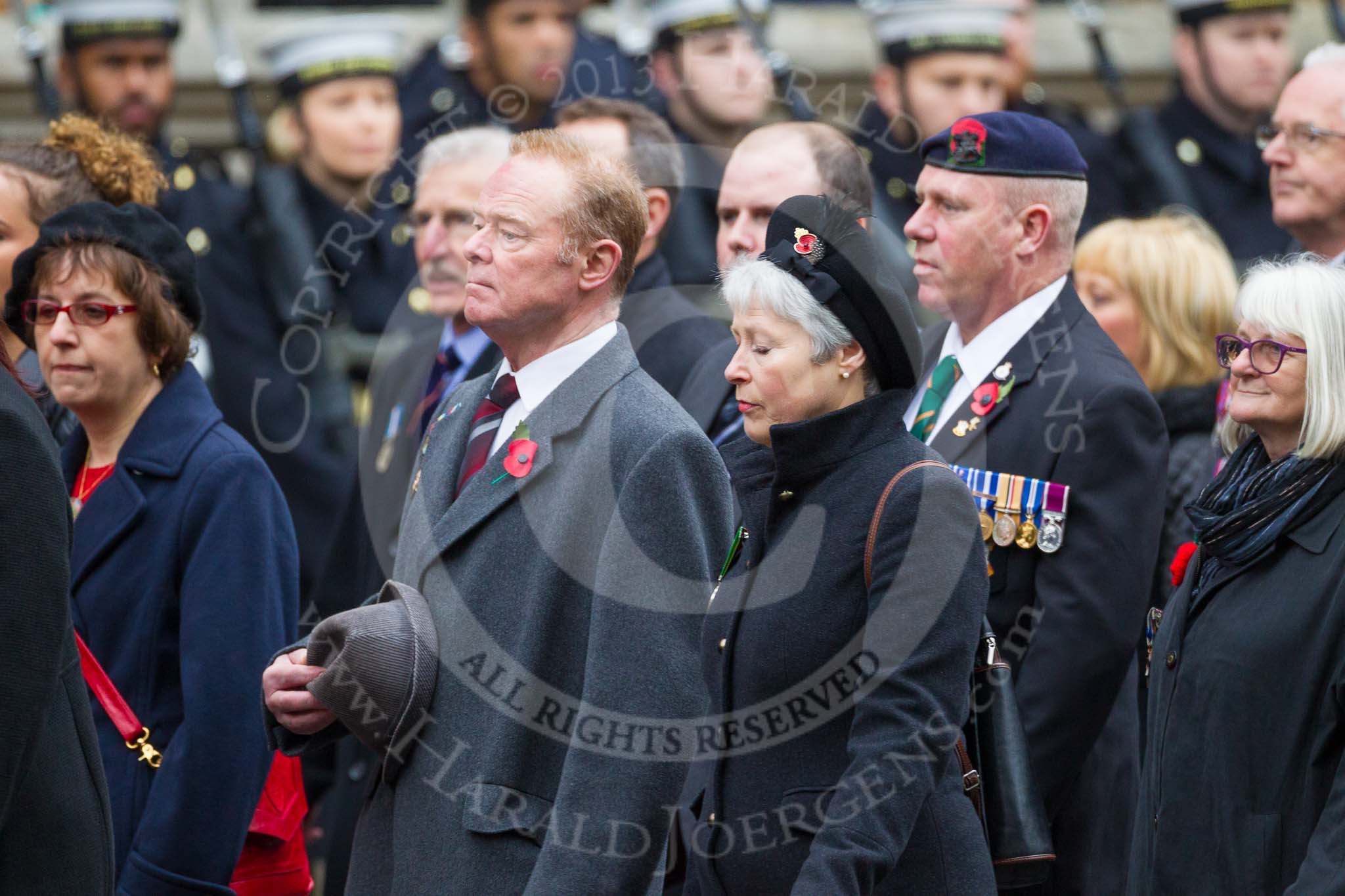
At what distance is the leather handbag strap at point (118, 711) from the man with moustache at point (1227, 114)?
6.20 m

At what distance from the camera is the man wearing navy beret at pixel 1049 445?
13.8ft

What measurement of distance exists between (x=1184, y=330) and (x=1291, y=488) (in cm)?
191

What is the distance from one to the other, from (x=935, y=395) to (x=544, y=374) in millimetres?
1235

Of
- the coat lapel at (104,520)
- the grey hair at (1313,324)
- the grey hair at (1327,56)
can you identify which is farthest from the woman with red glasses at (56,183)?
the grey hair at (1327,56)

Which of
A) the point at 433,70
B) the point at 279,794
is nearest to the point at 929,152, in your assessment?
the point at 279,794

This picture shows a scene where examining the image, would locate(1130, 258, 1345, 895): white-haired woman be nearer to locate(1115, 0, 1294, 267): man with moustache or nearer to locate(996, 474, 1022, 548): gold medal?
locate(996, 474, 1022, 548): gold medal

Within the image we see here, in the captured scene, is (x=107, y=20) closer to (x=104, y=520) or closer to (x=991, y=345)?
(x=104, y=520)

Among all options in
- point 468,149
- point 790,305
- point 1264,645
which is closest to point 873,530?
point 790,305

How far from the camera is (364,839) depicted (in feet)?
12.0

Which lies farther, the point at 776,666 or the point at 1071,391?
the point at 1071,391

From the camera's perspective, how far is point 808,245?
11.9 feet

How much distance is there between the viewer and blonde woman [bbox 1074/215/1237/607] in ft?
17.6

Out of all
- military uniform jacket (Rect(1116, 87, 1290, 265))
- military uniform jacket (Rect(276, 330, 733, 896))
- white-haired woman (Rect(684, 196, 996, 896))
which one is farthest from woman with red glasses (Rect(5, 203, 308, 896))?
military uniform jacket (Rect(1116, 87, 1290, 265))

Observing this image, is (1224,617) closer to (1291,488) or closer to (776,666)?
(1291,488)
